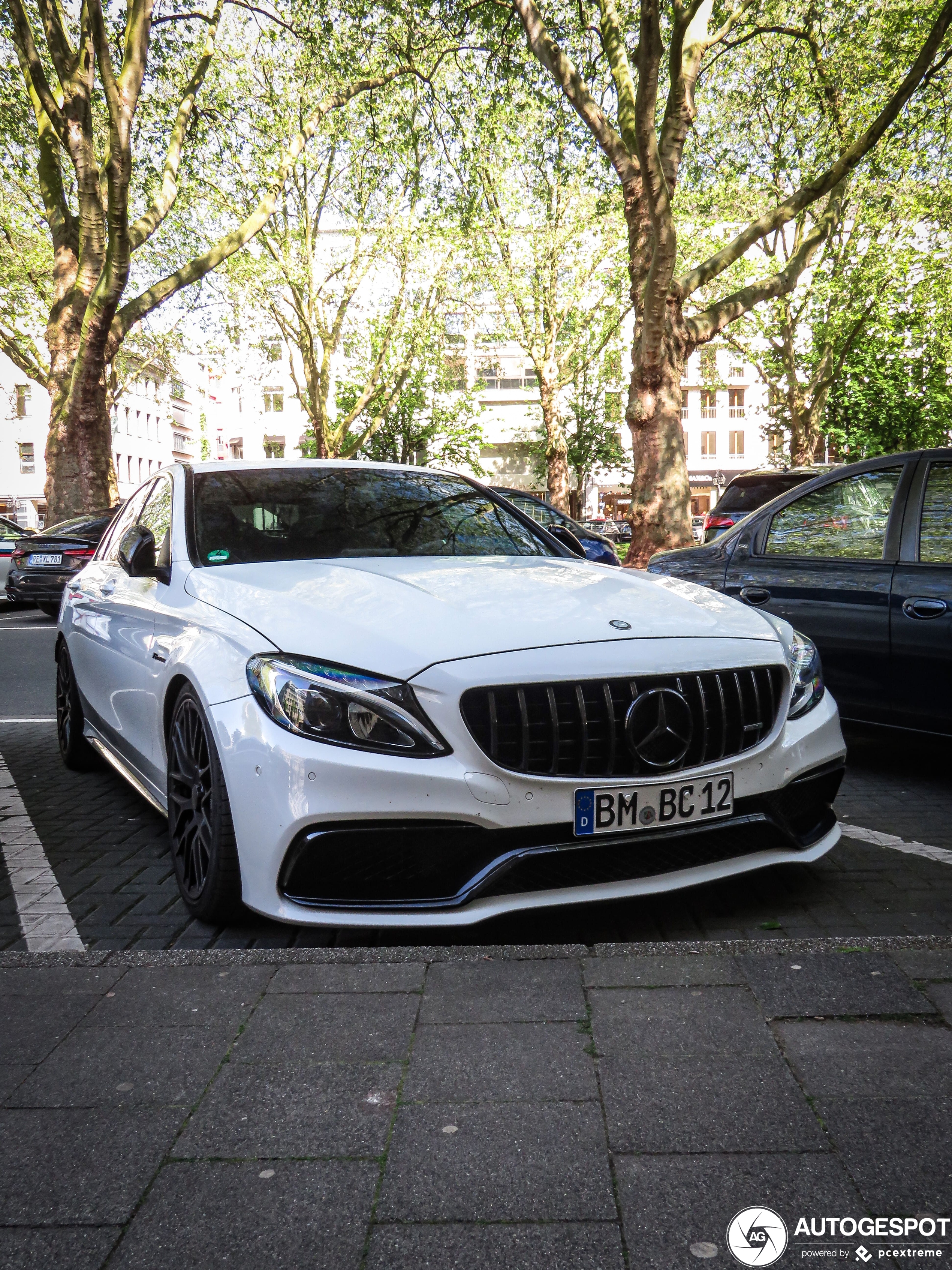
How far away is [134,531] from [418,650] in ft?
6.52

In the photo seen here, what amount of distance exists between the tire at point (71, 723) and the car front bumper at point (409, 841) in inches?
114

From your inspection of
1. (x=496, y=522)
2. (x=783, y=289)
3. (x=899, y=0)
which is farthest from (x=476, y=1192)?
(x=899, y=0)

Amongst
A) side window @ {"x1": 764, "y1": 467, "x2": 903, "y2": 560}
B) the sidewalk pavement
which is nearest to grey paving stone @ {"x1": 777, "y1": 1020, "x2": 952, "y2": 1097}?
the sidewalk pavement

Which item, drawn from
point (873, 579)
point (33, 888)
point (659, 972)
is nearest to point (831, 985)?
point (659, 972)

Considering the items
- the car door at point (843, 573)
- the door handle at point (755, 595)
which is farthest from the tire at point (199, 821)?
the door handle at point (755, 595)

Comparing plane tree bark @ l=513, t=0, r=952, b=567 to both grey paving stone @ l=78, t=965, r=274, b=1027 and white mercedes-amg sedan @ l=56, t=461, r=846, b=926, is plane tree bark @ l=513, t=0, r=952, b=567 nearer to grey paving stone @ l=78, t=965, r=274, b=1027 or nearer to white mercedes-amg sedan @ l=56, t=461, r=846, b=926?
white mercedes-amg sedan @ l=56, t=461, r=846, b=926

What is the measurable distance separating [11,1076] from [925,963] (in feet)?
7.19

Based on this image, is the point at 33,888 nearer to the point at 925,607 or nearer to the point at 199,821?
the point at 199,821

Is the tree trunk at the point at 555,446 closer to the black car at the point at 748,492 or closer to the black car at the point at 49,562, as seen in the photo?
the black car at the point at 748,492

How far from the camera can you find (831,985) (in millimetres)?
2658

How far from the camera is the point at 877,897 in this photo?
3.57 m

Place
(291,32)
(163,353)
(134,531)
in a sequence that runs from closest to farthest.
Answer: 1. (134,531)
2. (291,32)
3. (163,353)

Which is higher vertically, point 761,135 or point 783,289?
point 761,135

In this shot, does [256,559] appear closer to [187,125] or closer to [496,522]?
[496,522]
